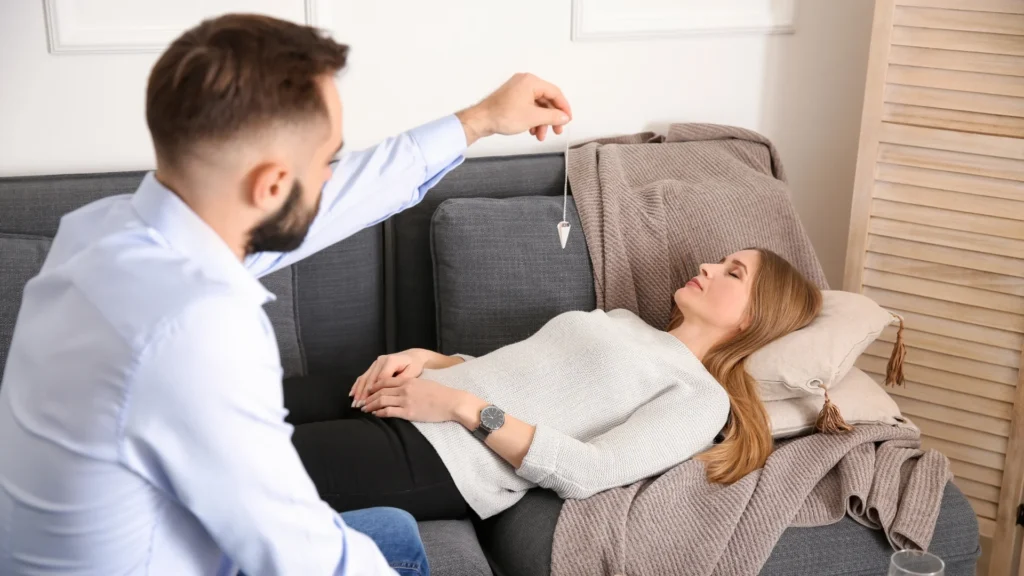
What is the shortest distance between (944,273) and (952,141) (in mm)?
306

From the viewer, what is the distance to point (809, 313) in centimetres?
206

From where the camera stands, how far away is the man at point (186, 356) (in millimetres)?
871

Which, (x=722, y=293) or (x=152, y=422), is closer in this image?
(x=152, y=422)

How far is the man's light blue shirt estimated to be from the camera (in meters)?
0.87

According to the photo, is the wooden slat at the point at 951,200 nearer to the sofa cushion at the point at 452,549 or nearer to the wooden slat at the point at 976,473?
the wooden slat at the point at 976,473

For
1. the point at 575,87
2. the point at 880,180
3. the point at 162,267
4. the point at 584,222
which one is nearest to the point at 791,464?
the point at 584,222

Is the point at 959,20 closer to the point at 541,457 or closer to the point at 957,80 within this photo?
the point at 957,80

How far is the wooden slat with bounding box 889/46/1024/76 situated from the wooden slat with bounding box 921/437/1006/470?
2.85ft

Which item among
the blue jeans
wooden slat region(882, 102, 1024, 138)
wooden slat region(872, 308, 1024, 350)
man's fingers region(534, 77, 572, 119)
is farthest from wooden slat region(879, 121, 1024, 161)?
the blue jeans

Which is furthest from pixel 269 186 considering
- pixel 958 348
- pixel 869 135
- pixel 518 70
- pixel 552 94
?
pixel 958 348

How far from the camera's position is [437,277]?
216 centimetres

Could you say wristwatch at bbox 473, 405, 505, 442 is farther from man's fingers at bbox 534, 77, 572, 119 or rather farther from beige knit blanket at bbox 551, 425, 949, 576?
man's fingers at bbox 534, 77, 572, 119

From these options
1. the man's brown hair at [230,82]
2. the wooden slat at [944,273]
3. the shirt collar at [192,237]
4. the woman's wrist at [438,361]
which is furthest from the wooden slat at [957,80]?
the shirt collar at [192,237]

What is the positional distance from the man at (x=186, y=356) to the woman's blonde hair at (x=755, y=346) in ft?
3.25
